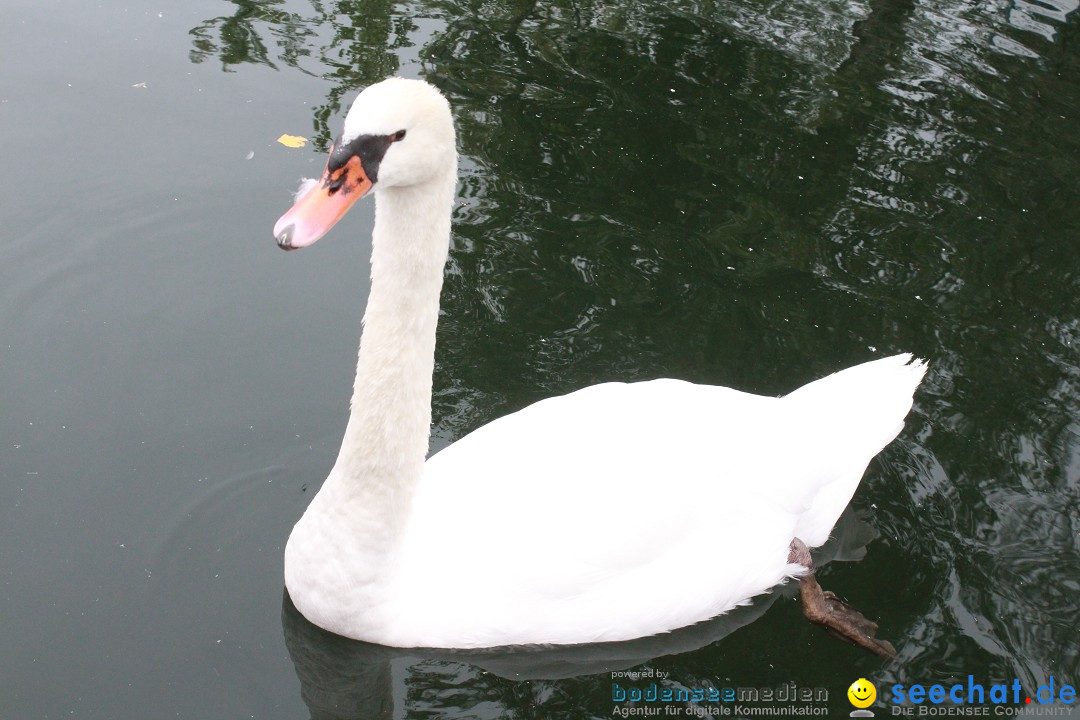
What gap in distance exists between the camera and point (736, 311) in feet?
26.5

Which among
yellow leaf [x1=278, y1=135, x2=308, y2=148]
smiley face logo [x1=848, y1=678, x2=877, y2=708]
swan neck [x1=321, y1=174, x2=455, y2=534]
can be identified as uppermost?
swan neck [x1=321, y1=174, x2=455, y2=534]

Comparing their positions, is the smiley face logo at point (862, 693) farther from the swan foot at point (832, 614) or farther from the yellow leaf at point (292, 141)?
the yellow leaf at point (292, 141)

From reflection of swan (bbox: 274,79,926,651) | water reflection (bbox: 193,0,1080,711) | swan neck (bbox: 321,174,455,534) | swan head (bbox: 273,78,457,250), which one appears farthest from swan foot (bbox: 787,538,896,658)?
swan head (bbox: 273,78,457,250)

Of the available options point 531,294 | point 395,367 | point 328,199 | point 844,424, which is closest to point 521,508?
point 395,367

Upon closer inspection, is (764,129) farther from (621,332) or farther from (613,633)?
(613,633)

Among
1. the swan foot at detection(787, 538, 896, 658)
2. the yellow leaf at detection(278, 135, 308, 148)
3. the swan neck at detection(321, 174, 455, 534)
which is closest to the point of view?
the swan neck at detection(321, 174, 455, 534)

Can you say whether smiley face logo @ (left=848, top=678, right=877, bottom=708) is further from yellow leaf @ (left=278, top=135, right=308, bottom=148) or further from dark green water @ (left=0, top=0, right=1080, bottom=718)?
yellow leaf @ (left=278, top=135, right=308, bottom=148)

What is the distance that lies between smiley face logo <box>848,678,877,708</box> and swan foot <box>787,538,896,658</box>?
0.72 feet

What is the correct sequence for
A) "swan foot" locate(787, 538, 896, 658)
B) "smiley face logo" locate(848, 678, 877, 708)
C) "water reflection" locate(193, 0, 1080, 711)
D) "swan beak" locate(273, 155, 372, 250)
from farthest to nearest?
1. "water reflection" locate(193, 0, 1080, 711)
2. "swan foot" locate(787, 538, 896, 658)
3. "smiley face logo" locate(848, 678, 877, 708)
4. "swan beak" locate(273, 155, 372, 250)

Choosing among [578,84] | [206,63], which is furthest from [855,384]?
[206,63]

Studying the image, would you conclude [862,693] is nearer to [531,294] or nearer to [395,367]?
[395,367]

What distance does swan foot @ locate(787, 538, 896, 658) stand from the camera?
5.77m

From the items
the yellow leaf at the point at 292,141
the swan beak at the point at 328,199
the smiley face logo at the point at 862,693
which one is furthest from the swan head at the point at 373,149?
the yellow leaf at the point at 292,141

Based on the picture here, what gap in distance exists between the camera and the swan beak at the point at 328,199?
438cm
